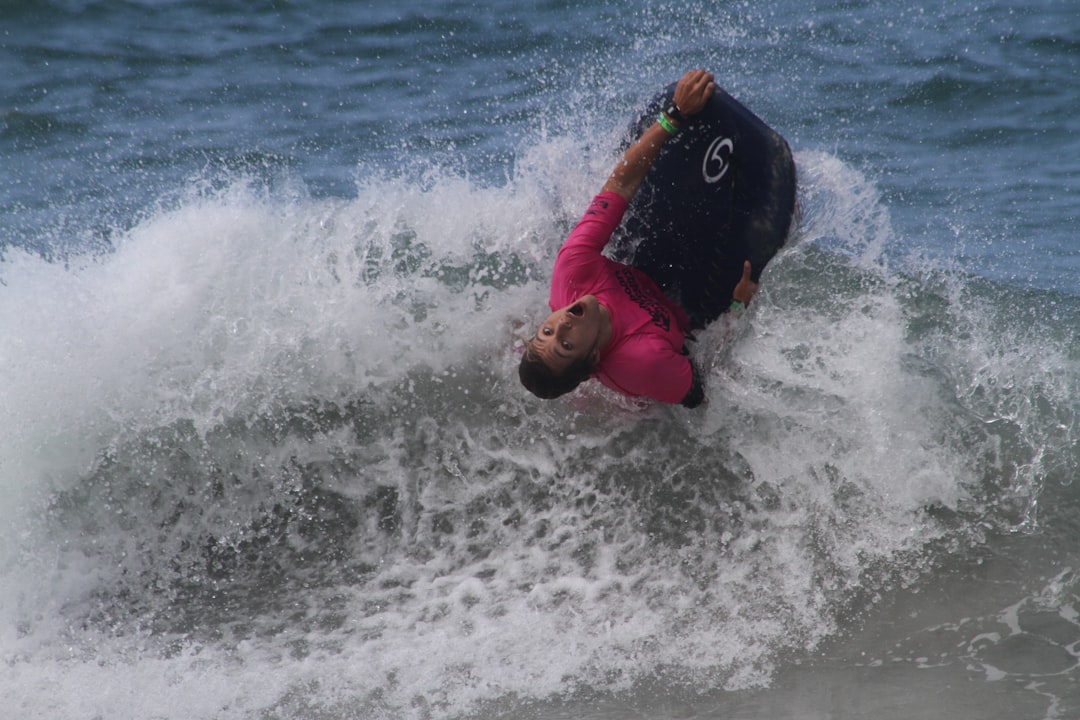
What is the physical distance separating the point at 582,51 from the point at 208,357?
610 centimetres

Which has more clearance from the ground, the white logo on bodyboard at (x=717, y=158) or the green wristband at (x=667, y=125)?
the green wristband at (x=667, y=125)

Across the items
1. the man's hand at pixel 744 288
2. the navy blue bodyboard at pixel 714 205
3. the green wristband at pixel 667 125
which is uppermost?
the green wristband at pixel 667 125

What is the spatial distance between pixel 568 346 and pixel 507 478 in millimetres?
1300

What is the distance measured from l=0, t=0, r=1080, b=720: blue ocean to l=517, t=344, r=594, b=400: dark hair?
89cm

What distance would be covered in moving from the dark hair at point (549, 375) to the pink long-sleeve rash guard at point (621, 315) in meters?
0.13

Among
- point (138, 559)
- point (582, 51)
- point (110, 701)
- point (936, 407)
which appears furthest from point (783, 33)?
point (110, 701)

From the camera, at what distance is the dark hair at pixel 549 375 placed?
→ 3.57 m

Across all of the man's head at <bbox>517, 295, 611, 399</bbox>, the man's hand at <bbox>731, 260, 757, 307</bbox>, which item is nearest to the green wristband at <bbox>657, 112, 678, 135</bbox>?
the man's hand at <bbox>731, 260, 757, 307</bbox>

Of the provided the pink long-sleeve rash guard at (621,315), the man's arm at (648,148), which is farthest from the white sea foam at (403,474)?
the man's arm at (648,148)

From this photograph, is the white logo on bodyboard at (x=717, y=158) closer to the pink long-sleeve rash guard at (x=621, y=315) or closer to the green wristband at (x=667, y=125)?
the green wristband at (x=667, y=125)

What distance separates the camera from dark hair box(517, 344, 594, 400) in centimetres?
357

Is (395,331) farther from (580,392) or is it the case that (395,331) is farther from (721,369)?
(721,369)

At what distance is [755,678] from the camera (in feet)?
11.8

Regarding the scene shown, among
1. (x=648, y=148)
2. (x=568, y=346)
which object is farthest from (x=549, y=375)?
(x=648, y=148)
